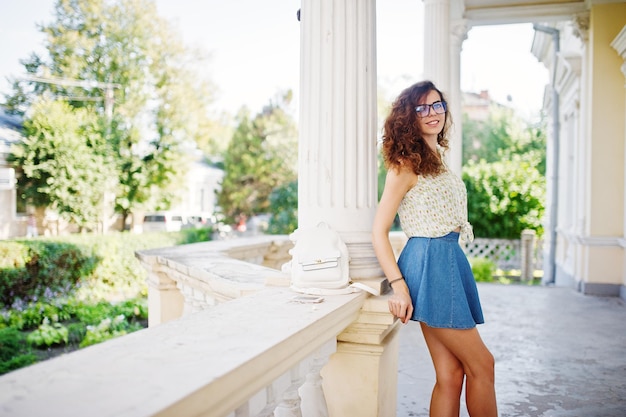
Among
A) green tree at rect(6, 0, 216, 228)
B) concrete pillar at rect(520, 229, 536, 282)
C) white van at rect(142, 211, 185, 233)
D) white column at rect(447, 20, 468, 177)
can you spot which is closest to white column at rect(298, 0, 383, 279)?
white column at rect(447, 20, 468, 177)

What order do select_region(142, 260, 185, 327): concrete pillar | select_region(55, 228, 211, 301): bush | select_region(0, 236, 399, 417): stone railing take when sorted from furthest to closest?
select_region(55, 228, 211, 301): bush → select_region(142, 260, 185, 327): concrete pillar → select_region(0, 236, 399, 417): stone railing

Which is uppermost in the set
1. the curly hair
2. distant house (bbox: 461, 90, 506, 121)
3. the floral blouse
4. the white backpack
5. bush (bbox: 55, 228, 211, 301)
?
distant house (bbox: 461, 90, 506, 121)

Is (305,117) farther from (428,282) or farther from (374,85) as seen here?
(428,282)

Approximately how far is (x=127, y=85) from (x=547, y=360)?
53.9 feet

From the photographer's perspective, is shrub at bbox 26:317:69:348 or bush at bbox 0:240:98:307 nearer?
shrub at bbox 26:317:69:348

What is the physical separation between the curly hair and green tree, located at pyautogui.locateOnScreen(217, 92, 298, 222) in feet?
56.8

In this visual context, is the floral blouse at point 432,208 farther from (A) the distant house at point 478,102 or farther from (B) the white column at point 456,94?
(A) the distant house at point 478,102

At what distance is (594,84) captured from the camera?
23.7ft

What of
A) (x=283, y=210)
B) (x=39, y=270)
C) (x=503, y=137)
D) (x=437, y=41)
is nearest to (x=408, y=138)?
(x=437, y=41)

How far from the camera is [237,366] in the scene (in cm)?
112

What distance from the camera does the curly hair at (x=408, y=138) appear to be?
2.02m

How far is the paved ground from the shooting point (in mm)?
3115

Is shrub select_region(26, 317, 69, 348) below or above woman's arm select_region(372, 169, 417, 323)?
below

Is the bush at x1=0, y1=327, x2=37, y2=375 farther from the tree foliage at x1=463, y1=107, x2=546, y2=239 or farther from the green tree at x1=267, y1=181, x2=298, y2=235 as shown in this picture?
the tree foliage at x1=463, y1=107, x2=546, y2=239
